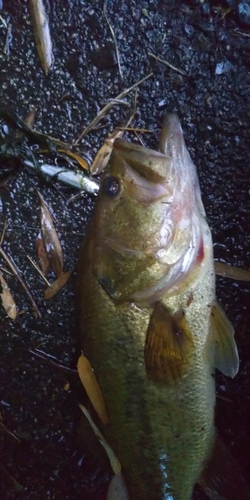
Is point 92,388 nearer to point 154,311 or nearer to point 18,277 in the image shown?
point 154,311

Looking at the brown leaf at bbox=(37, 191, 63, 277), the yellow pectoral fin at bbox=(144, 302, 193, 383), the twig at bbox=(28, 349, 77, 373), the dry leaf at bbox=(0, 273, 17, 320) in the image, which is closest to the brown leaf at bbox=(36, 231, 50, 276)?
the brown leaf at bbox=(37, 191, 63, 277)

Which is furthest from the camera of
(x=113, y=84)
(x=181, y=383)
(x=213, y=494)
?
(x=113, y=84)

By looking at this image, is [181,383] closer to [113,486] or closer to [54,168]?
[113,486]

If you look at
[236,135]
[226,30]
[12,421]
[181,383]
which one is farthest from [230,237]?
[12,421]

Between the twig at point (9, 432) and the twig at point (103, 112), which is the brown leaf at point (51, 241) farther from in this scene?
the twig at point (9, 432)

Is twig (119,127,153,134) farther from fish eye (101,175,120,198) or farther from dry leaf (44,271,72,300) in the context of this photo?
dry leaf (44,271,72,300)

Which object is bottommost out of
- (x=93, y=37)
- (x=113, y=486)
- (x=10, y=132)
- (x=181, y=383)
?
(x=113, y=486)

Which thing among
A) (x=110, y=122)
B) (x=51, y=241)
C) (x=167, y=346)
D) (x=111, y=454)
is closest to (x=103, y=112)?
(x=110, y=122)
